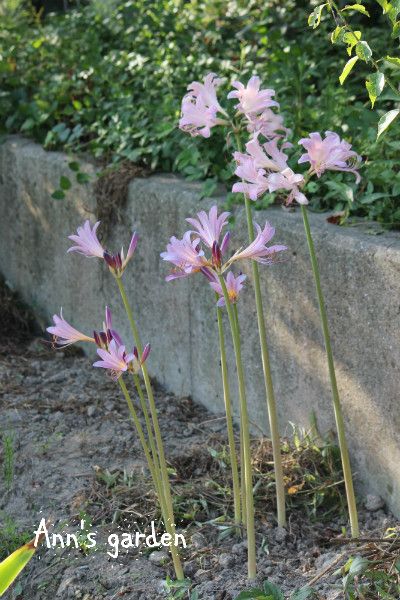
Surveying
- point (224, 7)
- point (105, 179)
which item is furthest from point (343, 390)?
point (224, 7)

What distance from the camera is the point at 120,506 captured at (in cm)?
338

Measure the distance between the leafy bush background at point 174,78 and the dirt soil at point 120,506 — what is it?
3.24 feet

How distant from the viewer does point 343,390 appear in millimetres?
3477

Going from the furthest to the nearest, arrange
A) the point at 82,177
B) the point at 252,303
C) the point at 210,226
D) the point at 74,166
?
the point at 74,166 → the point at 82,177 → the point at 252,303 → the point at 210,226

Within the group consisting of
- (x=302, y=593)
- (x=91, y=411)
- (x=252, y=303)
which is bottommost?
(x=91, y=411)

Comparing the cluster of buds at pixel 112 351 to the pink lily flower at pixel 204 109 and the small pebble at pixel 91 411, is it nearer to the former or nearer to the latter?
the pink lily flower at pixel 204 109

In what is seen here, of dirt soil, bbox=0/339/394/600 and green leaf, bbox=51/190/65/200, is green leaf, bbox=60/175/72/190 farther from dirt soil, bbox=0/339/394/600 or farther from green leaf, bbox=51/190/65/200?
dirt soil, bbox=0/339/394/600

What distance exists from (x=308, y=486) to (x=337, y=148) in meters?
1.22

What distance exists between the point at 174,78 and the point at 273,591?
3074 mm

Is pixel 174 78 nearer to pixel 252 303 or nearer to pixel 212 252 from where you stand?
pixel 252 303

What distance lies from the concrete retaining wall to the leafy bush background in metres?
→ 0.15

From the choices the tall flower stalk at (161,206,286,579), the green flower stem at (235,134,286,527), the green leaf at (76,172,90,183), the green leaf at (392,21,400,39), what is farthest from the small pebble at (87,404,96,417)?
the green leaf at (392,21,400,39)

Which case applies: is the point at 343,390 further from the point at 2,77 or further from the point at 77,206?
the point at 2,77

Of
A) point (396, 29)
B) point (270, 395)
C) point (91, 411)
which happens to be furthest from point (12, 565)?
point (91, 411)
